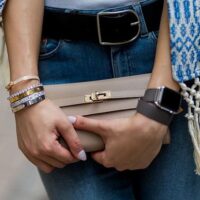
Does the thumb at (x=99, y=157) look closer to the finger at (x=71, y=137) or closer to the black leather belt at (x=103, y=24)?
Result: the finger at (x=71, y=137)

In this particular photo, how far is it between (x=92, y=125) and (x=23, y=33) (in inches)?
7.8

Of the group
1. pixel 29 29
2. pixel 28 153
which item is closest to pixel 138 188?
pixel 28 153

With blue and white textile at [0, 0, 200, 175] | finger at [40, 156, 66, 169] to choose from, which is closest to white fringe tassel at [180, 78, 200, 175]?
blue and white textile at [0, 0, 200, 175]

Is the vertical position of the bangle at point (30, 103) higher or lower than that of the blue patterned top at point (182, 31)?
lower

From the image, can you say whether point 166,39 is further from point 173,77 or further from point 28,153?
point 28,153

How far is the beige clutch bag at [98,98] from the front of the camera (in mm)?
771

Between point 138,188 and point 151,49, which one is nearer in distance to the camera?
point 151,49

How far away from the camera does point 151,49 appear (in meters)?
0.81

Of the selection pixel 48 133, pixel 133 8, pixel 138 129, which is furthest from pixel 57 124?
pixel 133 8

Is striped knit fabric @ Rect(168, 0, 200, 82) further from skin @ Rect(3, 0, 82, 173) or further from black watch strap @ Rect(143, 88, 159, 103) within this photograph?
skin @ Rect(3, 0, 82, 173)

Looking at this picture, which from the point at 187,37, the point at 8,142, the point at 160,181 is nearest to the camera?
the point at 187,37

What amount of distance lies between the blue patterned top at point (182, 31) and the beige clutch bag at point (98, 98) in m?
0.07

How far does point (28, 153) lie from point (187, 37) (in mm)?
330

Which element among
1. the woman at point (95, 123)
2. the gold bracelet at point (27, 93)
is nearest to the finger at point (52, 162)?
the woman at point (95, 123)
